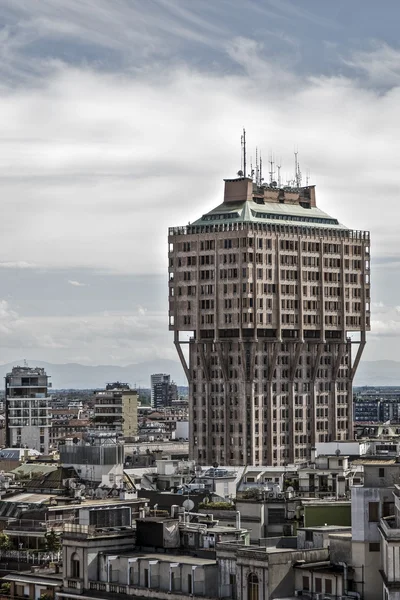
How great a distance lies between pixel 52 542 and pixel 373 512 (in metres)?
48.7

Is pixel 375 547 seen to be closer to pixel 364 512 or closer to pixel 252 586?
pixel 364 512

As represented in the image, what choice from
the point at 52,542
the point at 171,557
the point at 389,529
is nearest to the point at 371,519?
the point at 389,529

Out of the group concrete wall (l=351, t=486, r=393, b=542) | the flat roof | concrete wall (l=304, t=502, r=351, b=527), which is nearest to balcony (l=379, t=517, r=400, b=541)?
Result: concrete wall (l=351, t=486, r=393, b=542)

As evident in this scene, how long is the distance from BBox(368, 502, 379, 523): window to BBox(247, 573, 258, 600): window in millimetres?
7063

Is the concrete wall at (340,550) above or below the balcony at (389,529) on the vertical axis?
below

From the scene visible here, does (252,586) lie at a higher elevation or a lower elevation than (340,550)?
lower

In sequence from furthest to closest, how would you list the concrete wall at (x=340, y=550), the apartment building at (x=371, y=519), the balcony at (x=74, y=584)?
1. the balcony at (x=74, y=584)
2. the concrete wall at (x=340, y=550)
3. the apartment building at (x=371, y=519)

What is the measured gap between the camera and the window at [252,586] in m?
107

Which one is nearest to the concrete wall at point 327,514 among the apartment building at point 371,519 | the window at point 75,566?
the apartment building at point 371,519

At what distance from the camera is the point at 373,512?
348 ft

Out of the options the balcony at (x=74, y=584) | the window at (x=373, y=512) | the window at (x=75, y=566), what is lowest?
the balcony at (x=74, y=584)

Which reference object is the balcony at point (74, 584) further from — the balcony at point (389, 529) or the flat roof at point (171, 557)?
the balcony at point (389, 529)

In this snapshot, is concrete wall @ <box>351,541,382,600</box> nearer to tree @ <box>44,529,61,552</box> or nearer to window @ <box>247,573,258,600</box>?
window @ <box>247,573,258,600</box>

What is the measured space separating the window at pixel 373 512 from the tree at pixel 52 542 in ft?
151
